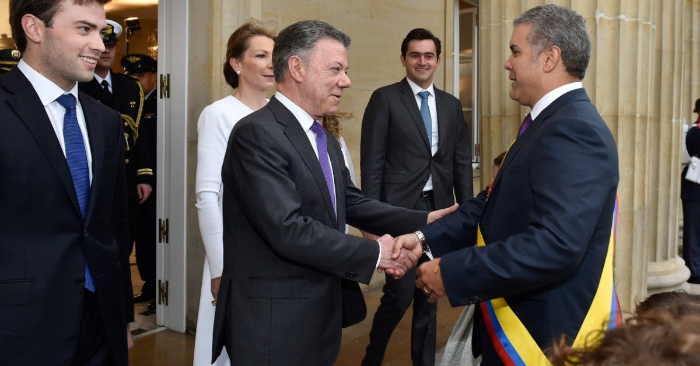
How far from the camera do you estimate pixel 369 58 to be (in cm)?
577

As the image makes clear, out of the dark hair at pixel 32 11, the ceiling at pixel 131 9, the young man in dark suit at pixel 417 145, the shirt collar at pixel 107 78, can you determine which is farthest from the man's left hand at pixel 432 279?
the ceiling at pixel 131 9

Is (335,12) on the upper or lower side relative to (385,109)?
upper

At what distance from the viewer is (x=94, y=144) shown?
216 centimetres

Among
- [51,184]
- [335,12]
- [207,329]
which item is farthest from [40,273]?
[335,12]

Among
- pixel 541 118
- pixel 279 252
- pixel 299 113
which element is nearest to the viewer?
pixel 279 252

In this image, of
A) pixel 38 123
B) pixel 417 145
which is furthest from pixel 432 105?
pixel 38 123

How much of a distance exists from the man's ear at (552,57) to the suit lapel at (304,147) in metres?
0.81

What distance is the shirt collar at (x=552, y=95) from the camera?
7.01 feet

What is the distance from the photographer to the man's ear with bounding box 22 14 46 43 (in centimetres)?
202

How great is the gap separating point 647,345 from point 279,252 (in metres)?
1.32

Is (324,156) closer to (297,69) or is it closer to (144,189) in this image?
(297,69)

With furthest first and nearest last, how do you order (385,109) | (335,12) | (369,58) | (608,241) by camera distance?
1. (369,58)
2. (335,12)
3. (385,109)
4. (608,241)

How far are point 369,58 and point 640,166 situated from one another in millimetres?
2873

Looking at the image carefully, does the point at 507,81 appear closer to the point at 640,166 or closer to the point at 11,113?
the point at 640,166
